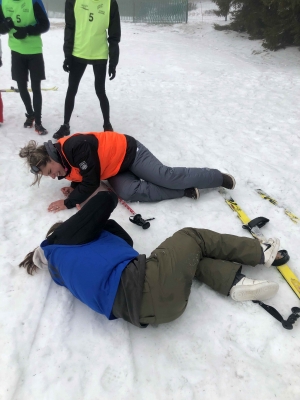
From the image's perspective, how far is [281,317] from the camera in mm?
2582

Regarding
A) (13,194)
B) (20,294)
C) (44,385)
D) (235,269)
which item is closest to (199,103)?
(13,194)

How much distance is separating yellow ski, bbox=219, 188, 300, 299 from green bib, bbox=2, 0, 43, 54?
130 inches

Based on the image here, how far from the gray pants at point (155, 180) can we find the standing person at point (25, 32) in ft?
7.12

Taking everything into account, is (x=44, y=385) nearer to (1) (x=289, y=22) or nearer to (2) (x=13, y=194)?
(2) (x=13, y=194)

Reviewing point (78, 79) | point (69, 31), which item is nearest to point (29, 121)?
point (78, 79)

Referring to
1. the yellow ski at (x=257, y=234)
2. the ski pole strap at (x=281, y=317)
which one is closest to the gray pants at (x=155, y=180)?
the yellow ski at (x=257, y=234)

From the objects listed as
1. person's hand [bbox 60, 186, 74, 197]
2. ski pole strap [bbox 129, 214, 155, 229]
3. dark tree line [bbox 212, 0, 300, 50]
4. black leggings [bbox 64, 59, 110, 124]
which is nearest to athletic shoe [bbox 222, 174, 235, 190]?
ski pole strap [bbox 129, 214, 155, 229]

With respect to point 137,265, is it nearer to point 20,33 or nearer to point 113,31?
point 113,31

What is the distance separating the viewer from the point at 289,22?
31.1ft

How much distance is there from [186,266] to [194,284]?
41 cm

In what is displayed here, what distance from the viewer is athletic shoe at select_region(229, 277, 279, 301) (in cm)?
263

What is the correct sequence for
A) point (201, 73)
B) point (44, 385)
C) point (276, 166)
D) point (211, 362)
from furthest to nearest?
point (201, 73) < point (276, 166) < point (211, 362) < point (44, 385)

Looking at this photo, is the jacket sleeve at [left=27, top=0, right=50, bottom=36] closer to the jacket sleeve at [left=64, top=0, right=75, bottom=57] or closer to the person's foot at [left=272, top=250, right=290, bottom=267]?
the jacket sleeve at [left=64, top=0, right=75, bottom=57]

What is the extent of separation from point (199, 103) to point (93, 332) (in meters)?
5.60
